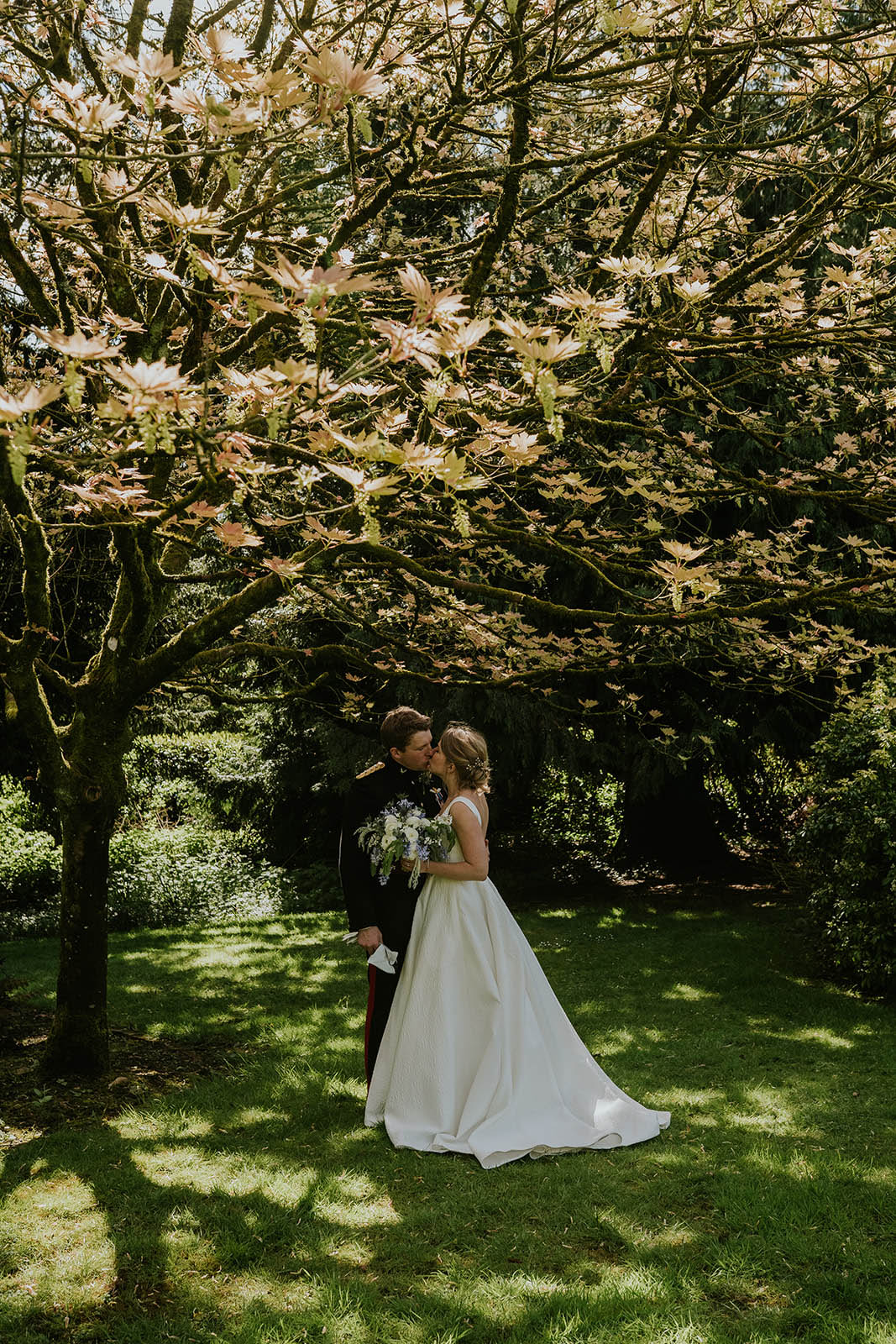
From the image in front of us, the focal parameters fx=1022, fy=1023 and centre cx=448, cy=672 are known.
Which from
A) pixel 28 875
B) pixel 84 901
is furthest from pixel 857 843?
pixel 28 875

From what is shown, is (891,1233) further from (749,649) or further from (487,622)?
(487,622)

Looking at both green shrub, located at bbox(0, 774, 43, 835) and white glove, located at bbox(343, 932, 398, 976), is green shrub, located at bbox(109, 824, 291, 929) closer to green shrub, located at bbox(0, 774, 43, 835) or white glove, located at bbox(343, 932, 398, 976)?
green shrub, located at bbox(0, 774, 43, 835)

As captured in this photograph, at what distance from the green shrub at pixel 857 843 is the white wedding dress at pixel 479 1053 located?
3262mm

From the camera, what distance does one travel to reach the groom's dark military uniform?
4.96 m

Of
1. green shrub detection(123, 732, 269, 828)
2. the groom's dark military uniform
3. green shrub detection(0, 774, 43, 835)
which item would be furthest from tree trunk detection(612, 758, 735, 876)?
the groom's dark military uniform

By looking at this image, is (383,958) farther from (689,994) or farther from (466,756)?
(689,994)

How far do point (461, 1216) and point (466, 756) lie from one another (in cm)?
194

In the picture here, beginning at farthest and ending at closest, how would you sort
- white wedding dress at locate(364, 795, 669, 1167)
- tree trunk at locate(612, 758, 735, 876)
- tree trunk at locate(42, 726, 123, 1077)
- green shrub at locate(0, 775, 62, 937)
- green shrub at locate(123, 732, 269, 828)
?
green shrub at locate(123, 732, 269, 828) → tree trunk at locate(612, 758, 735, 876) → green shrub at locate(0, 775, 62, 937) → tree trunk at locate(42, 726, 123, 1077) → white wedding dress at locate(364, 795, 669, 1167)

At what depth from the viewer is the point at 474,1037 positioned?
4789 mm

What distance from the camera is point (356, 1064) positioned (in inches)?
235

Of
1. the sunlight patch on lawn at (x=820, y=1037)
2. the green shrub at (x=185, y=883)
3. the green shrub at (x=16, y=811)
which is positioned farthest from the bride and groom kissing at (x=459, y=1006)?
the green shrub at (x=16, y=811)

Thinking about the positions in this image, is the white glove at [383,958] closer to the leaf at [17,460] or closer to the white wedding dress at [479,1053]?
the white wedding dress at [479,1053]

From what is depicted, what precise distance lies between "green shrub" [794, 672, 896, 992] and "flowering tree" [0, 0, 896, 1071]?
1.96m

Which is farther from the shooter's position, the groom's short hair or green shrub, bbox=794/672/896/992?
green shrub, bbox=794/672/896/992
